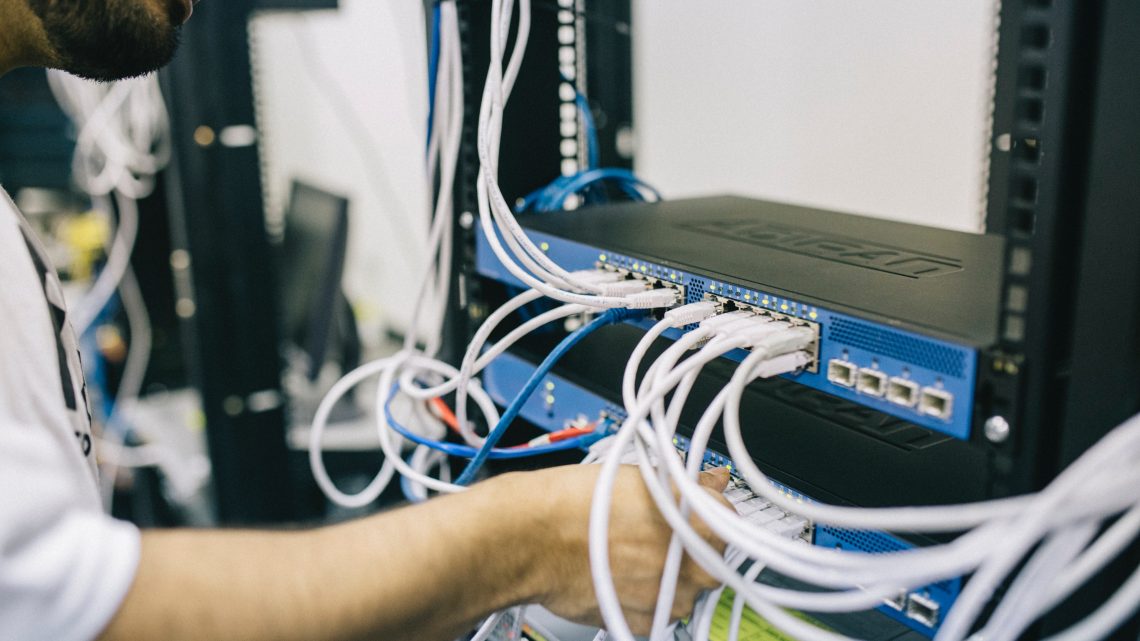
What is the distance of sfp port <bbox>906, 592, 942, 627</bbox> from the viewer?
45 cm

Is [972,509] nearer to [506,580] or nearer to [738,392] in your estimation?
[738,392]

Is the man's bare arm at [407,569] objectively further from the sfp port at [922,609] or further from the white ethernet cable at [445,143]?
the white ethernet cable at [445,143]

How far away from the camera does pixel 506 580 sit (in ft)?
1.60

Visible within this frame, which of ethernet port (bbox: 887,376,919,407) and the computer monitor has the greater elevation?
ethernet port (bbox: 887,376,919,407)

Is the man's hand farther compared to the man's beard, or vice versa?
the man's beard

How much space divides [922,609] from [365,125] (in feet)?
6.19

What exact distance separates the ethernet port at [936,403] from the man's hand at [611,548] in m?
0.12

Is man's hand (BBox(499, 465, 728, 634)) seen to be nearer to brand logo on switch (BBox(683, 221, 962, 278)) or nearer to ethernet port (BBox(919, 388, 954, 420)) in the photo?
ethernet port (BBox(919, 388, 954, 420))

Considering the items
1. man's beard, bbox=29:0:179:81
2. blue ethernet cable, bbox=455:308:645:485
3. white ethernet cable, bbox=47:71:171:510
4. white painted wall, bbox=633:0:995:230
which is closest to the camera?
blue ethernet cable, bbox=455:308:645:485

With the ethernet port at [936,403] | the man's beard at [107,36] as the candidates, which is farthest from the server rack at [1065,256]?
the man's beard at [107,36]

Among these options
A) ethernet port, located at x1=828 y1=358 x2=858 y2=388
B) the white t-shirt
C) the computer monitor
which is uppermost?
ethernet port, located at x1=828 y1=358 x2=858 y2=388

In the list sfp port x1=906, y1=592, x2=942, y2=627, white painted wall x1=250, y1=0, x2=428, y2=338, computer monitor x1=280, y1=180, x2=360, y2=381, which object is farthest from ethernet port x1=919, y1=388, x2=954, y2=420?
white painted wall x1=250, y1=0, x2=428, y2=338

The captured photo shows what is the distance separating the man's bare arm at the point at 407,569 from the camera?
428mm

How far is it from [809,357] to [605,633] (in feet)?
0.71
